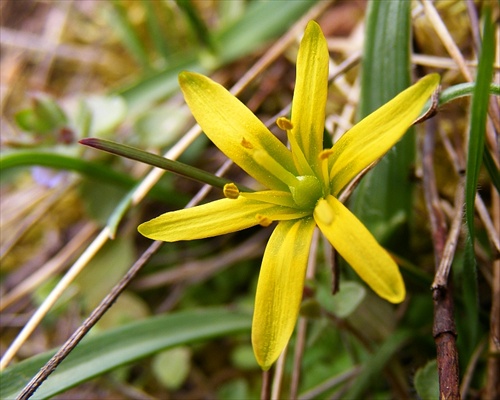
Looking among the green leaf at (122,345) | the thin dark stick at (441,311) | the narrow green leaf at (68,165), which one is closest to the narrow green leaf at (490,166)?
the thin dark stick at (441,311)

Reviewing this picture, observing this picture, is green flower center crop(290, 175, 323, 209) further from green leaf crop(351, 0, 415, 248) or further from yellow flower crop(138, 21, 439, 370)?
green leaf crop(351, 0, 415, 248)

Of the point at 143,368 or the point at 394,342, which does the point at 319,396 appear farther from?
the point at 143,368

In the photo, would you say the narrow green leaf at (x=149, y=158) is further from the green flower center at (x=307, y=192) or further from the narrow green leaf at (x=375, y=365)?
the narrow green leaf at (x=375, y=365)

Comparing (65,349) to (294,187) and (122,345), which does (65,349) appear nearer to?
(122,345)

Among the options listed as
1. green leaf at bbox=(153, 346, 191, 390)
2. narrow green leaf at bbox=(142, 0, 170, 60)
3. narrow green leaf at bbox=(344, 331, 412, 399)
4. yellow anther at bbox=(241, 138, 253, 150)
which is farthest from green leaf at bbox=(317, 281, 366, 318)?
narrow green leaf at bbox=(142, 0, 170, 60)

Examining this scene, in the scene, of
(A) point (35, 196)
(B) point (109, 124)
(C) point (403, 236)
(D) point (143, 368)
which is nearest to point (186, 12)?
(B) point (109, 124)

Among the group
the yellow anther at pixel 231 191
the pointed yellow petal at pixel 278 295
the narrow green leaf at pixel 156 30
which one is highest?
the narrow green leaf at pixel 156 30
